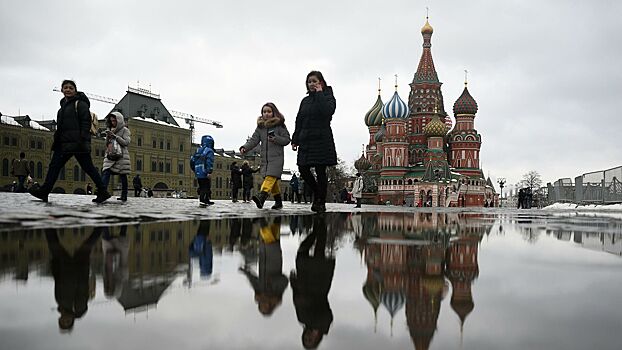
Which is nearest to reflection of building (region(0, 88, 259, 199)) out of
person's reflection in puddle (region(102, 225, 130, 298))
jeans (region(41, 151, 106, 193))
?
jeans (region(41, 151, 106, 193))

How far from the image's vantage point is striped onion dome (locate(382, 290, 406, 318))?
1710 millimetres

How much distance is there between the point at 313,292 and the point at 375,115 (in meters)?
77.3

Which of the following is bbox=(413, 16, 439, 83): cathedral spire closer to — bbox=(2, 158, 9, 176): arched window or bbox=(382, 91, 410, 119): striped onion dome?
bbox=(382, 91, 410, 119): striped onion dome

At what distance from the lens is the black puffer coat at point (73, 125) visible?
7535 mm

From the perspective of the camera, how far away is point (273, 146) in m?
8.92

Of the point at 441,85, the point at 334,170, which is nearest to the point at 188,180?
the point at 334,170

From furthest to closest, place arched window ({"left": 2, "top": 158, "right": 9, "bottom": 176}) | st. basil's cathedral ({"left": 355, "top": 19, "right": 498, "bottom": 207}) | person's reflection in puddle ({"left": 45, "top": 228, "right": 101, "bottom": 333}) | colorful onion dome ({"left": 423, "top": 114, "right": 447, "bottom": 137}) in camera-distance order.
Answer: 1. colorful onion dome ({"left": 423, "top": 114, "right": 447, "bottom": 137})
2. st. basil's cathedral ({"left": 355, "top": 19, "right": 498, "bottom": 207})
3. arched window ({"left": 2, "top": 158, "right": 9, "bottom": 176})
4. person's reflection in puddle ({"left": 45, "top": 228, "right": 101, "bottom": 333})

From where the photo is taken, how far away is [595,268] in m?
2.79

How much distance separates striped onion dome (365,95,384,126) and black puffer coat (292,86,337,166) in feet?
230

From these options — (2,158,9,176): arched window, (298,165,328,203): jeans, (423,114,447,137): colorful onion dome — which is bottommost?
(298,165,328,203): jeans

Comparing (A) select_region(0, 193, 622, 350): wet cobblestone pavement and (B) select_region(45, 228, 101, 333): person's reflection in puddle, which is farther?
(B) select_region(45, 228, 101, 333): person's reflection in puddle

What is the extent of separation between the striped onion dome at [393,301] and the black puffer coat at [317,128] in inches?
254

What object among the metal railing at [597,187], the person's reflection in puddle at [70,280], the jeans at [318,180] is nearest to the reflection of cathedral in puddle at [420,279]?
the person's reflection in puddle at [70,280]

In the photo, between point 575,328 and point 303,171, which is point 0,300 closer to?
point 575,328
